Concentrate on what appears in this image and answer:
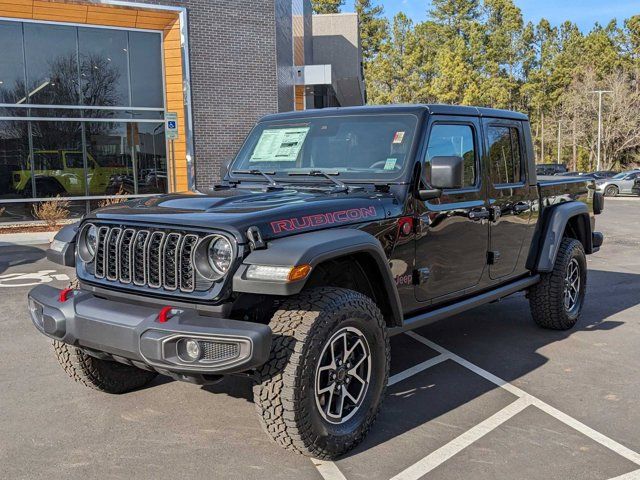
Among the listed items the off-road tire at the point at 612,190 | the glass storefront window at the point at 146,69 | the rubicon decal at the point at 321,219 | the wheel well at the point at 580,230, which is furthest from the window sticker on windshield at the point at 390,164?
the off-road tire at the point at 612,190

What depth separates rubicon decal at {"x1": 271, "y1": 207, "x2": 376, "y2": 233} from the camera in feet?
11.1

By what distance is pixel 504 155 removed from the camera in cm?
539

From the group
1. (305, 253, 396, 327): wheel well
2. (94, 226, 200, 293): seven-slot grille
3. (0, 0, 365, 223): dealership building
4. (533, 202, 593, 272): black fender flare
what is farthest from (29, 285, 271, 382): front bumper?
(0, 0, 365, 223): dealership building

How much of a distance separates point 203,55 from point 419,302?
15.3 metres

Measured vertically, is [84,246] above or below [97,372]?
above

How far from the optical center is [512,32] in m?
65.9

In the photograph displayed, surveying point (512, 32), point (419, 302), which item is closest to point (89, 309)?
point (419, 302)

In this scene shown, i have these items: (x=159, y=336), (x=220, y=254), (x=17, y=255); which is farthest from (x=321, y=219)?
(x=17, y=255)

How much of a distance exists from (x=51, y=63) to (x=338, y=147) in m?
15.9

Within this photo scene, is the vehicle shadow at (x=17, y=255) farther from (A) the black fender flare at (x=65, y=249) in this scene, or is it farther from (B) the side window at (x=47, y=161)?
(A) the black fender flare at (x=65, y=249)

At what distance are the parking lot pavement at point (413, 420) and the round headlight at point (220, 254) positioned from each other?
108cm

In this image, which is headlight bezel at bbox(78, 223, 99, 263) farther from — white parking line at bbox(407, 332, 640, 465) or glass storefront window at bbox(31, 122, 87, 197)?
glass storefront window at bbox(31, 122, 87, 197)

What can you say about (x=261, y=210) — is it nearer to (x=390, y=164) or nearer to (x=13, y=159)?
(x=390, y=164)

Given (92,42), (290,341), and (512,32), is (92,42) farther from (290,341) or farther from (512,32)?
(512,32)
